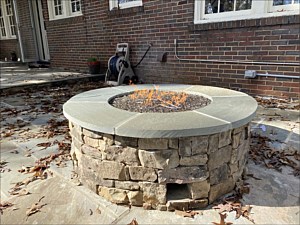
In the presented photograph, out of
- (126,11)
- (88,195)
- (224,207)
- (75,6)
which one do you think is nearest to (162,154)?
(224,207)

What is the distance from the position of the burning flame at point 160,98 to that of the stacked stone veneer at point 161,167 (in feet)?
1.93

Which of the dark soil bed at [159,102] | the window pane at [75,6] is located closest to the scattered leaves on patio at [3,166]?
the dark soil bed at [159,102]

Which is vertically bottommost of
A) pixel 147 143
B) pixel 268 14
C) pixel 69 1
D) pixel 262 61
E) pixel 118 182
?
pixel 118 182

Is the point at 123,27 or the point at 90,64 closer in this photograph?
the point at 123,27

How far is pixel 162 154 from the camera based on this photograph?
4.61 feet

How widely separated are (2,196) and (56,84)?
4.28 metres

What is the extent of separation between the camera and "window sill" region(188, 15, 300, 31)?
3.28m

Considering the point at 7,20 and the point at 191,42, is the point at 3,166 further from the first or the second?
the point at 7,20

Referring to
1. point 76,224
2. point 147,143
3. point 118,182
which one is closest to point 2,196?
point 76,224

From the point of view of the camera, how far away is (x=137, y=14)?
16.8ft

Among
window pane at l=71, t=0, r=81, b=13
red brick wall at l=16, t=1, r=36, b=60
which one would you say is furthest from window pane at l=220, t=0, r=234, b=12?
red brick wall at l=16, t=1, r=36, b=60

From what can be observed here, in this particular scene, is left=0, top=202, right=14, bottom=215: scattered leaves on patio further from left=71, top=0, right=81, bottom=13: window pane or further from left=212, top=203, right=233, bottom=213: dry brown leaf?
left=71, top=0, right=81, bottom=13: window pane

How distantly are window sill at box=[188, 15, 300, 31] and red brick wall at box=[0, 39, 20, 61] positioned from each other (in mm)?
9035

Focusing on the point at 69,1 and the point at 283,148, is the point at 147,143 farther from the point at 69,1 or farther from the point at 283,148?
the point at 69,1
